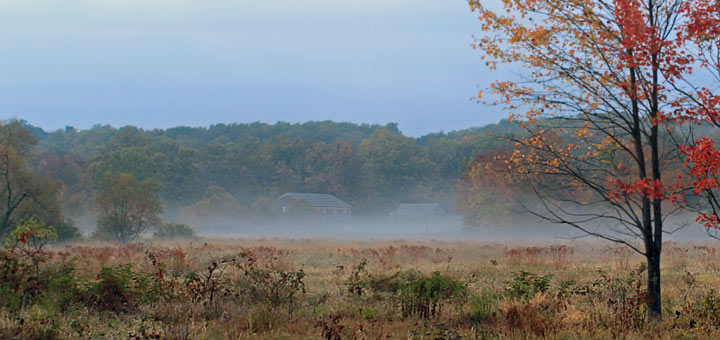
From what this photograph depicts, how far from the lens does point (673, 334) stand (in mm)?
7445

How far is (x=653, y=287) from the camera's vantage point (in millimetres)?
8258

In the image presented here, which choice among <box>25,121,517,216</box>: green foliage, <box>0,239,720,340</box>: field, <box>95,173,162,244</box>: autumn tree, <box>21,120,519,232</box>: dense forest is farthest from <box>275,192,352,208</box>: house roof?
<box>0,239,720,340</box>: field

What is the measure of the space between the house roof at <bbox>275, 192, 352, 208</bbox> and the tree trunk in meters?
87.6

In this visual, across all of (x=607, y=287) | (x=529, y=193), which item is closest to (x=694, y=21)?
(x=607, y=287)

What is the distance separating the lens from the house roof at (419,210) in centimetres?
9845

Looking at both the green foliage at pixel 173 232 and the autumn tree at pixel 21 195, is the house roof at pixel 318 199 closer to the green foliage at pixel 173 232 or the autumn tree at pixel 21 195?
the green foliage at pixel 173 232

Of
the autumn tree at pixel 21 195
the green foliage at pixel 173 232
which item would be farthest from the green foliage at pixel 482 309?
the green foliage at pixel 173 232

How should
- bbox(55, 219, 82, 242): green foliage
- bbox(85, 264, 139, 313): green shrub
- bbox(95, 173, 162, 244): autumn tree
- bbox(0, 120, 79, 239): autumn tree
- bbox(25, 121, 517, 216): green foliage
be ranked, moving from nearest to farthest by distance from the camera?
bbox(85, 264, 139, 313): green shrub
bbox(0, 120, 79, 239): autumn tree
bbox(55, 219, 82, 242): green foliage
bbox(95, 173, 162, 244): autumn tree
bbox(25, 121, 517, 216): green foliage

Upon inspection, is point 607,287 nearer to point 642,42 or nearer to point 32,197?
point 642,42

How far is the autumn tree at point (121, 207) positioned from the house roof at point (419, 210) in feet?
213

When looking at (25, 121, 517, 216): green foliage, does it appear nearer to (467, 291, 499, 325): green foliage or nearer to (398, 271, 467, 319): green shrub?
(467, 291, 499, 325): green foliage

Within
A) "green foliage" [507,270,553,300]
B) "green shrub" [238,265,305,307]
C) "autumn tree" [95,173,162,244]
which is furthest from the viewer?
"autumn tree" [95,173,162,244]

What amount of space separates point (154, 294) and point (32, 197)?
2843cm

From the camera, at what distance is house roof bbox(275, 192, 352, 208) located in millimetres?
96688
